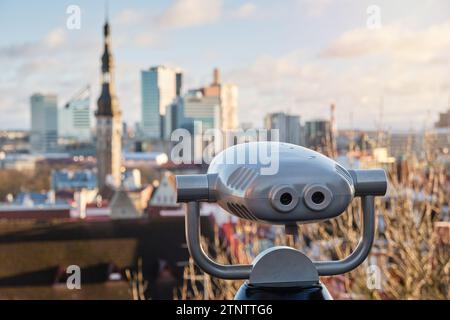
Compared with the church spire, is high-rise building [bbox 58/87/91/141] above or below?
below

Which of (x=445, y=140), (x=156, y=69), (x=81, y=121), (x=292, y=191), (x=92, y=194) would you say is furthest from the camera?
(x=92, y=194)

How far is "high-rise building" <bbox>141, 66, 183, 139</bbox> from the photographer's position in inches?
309

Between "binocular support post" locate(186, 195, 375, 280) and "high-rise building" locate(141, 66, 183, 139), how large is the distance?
265 inches

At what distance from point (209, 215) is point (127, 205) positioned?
4.31m

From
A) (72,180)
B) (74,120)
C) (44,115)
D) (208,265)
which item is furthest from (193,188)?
(72,180)

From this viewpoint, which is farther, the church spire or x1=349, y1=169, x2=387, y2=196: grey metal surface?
the church spire

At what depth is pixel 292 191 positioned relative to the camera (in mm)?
483

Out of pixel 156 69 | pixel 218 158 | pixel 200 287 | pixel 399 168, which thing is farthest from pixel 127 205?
pixel 218 158

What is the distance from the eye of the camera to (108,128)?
15.7 m

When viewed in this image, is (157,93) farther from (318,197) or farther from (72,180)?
(318,197)

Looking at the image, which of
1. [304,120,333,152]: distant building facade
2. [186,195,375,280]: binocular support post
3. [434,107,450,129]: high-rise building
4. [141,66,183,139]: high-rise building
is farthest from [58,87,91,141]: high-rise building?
[186,195,375,280]: binocular support post

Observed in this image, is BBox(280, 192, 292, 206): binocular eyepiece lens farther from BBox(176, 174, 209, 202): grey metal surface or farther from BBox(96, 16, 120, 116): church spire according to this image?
BBox(96, 16, 120, 116): church spire
